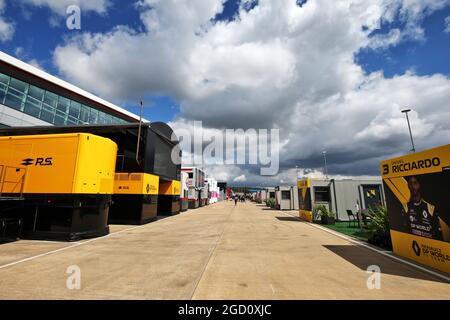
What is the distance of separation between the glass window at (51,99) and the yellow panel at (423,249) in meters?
A: 32.6

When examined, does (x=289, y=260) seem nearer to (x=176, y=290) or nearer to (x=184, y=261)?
(x=184, y=261)

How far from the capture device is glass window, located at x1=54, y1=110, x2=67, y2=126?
2623cm

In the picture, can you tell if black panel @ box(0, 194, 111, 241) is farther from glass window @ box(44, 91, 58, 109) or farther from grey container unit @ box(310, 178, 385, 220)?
glass window @ box(44, 91, 58, 109)

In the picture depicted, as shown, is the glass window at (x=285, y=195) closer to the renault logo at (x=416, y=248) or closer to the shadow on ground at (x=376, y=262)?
the shadow on ground at (x=376, y=262)

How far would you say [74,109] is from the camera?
95.9 feet

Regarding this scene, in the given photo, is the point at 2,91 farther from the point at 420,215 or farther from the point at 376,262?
the point at 420,215

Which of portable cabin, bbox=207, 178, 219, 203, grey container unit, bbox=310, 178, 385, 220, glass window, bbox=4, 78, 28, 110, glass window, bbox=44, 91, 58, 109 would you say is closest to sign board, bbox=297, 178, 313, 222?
grey container unit, bbox=310, 178, 385, 220

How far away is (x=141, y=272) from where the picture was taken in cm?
548

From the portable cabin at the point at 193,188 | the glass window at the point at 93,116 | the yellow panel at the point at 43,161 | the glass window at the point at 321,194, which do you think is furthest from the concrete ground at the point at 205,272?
the glass window at the point at 93,116

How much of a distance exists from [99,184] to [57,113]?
880 inches

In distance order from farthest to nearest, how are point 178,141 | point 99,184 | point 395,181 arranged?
point 178,141 < point 99,184 < point 395,181

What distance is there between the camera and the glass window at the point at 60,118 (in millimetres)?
26234

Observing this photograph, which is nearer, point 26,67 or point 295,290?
point 295,290

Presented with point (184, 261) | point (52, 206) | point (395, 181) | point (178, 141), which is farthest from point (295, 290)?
point (178, 141)
